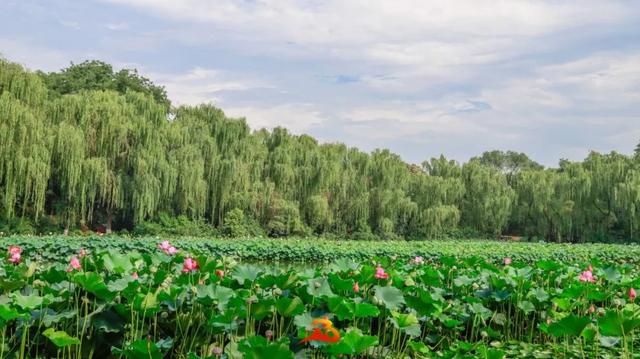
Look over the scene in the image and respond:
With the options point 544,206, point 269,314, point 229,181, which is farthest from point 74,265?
point 544,206

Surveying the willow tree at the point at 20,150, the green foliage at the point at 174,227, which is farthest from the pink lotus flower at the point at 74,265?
the green foliage at the point at 174,227

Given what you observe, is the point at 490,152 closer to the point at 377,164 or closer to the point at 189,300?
the point at 377,164

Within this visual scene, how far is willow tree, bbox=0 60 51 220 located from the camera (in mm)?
14453

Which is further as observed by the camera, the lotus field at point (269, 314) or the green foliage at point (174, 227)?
the green foliage at point (174, 227)

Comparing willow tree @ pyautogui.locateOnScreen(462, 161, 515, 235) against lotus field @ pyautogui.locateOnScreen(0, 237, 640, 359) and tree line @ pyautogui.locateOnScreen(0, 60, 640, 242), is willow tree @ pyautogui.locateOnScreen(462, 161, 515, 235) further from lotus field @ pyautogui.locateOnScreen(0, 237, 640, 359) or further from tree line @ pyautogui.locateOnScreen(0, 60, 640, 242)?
lotus field @ pyautogui.locateOnScreen(0, 237, 640, 359)

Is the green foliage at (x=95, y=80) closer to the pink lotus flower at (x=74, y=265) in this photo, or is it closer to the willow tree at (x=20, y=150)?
the willow tree at (x=20, y=150)

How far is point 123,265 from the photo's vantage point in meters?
4.03

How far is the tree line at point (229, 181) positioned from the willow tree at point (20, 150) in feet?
0.10

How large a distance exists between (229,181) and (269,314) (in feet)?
54.2

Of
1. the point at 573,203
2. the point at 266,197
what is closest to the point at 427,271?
the point at 266,197

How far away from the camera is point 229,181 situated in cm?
1988

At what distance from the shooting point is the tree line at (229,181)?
632 inches

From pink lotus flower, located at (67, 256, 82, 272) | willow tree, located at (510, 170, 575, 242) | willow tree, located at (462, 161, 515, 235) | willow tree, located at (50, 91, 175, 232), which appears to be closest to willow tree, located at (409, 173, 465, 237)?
willow tree, located at (462, 161, 515, 235)

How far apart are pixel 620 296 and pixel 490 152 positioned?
4794 centimetres
